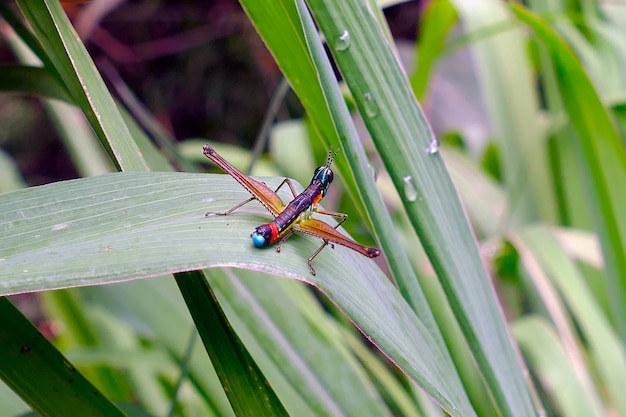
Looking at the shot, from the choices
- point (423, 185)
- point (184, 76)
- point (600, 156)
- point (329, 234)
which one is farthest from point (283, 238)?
point (184, 76)

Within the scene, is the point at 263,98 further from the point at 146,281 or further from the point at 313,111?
the point at 313,111

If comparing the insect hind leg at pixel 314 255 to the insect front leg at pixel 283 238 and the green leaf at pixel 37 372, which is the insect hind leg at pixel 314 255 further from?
the green leaf at pixel 37 372

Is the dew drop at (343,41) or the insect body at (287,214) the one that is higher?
the dew drop at (343,41)

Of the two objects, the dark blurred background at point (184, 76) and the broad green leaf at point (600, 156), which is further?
the dark blurred background at point (184, 76)

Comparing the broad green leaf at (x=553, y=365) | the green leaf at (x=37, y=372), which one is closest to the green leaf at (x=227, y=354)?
the green leaf at (x=37, y=372)

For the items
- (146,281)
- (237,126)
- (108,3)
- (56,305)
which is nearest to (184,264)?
(146,281)

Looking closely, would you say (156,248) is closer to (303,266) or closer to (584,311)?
(303,266)

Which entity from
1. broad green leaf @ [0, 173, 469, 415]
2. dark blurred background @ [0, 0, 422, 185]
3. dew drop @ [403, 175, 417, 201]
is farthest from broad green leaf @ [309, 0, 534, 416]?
dark blurred background @ [0, 0, 422, 185]
